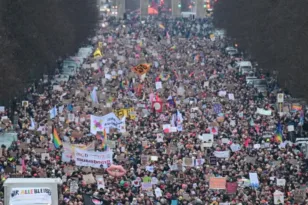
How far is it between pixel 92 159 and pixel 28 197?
895 cm

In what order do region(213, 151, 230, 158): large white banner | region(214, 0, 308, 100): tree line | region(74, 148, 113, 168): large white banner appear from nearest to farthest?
→ region(74, 148, 113, 168): large white banner < region(213, 151, 230, 158): large white banner < region(214, 0, 308, 100): tree line

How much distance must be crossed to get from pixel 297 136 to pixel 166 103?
843 centimetres

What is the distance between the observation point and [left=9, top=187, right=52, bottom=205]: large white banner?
66.1ft

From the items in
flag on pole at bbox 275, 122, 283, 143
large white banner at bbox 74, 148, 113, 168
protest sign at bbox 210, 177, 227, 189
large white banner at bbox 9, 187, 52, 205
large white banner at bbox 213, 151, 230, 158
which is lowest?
flag on pole at bbox 275, 122, 283, 143

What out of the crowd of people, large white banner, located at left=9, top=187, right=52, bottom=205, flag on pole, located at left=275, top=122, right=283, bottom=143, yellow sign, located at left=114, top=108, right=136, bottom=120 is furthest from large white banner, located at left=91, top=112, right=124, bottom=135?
large white banner, located at left=9, top=187, right=52, bottom=205

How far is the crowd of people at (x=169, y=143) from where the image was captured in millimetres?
27922

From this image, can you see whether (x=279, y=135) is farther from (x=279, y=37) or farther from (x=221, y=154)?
(x=279, y=37)

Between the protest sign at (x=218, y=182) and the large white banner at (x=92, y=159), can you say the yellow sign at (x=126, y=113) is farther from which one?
the protest sign at (x=218, y=182)

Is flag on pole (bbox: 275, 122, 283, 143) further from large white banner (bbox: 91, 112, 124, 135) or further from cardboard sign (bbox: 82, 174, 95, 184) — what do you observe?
cardboard sign (bbox: 82, 174, 95, 184)

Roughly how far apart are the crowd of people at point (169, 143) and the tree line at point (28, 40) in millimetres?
1388

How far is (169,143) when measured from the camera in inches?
1380

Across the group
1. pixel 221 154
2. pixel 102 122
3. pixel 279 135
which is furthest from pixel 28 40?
pixel 221 154

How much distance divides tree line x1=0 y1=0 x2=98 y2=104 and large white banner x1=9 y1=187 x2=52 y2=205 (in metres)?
20.5

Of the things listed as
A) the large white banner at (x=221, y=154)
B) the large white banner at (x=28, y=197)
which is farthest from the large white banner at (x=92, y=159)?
the large white banner at (x=28, y=197)
